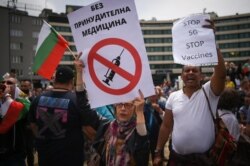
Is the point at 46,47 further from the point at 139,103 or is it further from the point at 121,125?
the point at 139,103

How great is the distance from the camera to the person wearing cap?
3527 millimetres

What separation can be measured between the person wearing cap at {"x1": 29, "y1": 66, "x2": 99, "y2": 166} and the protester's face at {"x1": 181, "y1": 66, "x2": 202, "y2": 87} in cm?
111

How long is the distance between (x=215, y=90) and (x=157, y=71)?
3393 inches

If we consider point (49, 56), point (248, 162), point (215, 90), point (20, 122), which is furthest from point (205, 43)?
point (20, 122)

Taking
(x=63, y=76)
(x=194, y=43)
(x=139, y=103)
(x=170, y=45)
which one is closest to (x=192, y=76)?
(x=194, y=43)

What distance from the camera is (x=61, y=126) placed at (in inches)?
139

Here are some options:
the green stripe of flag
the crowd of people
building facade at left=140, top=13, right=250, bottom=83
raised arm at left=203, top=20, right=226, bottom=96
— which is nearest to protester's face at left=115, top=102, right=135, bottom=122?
the crowd of people

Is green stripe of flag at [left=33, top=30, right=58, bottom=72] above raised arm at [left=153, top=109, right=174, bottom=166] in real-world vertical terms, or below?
above

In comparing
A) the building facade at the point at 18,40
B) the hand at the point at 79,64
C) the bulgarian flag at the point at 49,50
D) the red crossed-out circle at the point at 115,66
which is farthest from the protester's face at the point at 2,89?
the building facade at the point at 18,40

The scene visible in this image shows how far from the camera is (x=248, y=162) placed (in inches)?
146

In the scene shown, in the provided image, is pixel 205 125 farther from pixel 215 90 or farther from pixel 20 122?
pixel 20 122

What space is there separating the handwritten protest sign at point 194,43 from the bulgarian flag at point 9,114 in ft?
7.96

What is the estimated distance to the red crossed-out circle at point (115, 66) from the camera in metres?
3.07

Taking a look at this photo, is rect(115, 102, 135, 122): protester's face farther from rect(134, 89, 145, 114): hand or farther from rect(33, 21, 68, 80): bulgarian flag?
rect(33, 21, 68, 80): bulgarian flag
